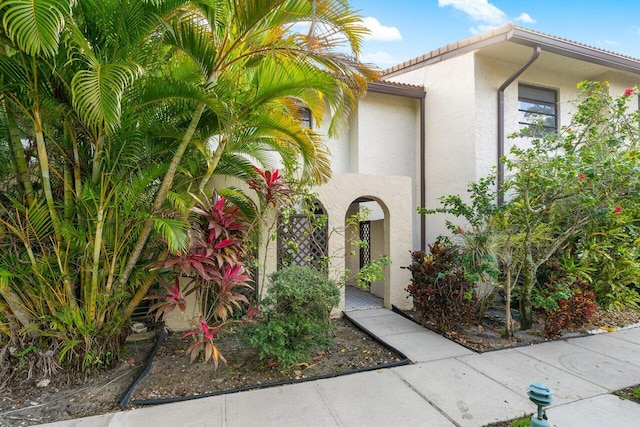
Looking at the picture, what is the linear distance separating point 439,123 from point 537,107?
2.97 m

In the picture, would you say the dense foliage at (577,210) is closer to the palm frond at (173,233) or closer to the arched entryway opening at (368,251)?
the arched entryway opening at (368,251)

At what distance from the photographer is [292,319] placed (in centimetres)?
471

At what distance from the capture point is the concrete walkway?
3.64m

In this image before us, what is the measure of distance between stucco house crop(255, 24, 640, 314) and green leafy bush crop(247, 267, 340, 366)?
231cm

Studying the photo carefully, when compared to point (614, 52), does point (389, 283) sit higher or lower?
lower

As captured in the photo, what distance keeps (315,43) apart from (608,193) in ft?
18.4

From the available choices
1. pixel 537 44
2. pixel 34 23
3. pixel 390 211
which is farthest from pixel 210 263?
pixel 537 44

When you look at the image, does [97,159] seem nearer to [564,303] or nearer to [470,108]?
[564,303]

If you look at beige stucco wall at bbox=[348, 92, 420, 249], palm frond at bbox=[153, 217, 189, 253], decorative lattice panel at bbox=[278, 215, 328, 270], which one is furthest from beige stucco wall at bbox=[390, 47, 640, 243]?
palm frond at bbox=[153, 217, 189, 253]

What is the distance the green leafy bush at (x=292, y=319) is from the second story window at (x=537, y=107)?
8.23 metres

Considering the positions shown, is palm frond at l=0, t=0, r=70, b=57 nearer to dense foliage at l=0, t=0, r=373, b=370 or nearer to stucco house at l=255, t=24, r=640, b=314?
dense foliage at l=0, t=0, r=373, b=370

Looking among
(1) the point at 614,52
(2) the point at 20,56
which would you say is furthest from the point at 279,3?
(1) the point at 614,52

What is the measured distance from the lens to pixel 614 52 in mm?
8891

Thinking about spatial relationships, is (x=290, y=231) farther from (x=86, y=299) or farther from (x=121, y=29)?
(x=121, y=29)
